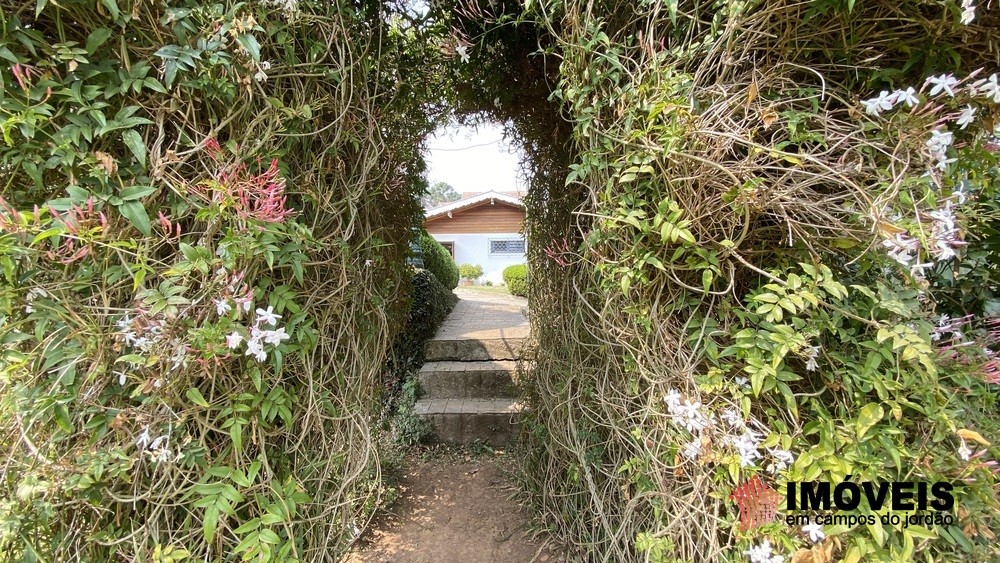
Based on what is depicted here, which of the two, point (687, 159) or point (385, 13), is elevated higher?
point (385, 13)

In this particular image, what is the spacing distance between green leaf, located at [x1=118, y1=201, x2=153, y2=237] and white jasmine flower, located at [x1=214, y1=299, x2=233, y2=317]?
8.8 inches

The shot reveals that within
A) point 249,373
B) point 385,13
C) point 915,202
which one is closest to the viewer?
point 915,202

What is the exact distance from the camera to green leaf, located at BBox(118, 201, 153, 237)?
890 mm

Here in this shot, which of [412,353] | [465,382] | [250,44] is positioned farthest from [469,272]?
[250,44]

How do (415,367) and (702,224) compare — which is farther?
(415,367)

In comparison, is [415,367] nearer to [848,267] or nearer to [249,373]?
[249,373]

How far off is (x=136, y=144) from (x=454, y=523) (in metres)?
2.26

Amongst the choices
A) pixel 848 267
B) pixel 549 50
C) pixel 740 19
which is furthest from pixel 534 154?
pixel 848 267

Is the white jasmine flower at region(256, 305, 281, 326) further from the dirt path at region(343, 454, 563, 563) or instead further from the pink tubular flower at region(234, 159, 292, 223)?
the dirt path at region(343, 454, 563, 563)

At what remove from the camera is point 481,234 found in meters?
15.4

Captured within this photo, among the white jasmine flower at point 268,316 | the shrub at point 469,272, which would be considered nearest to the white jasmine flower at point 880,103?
the white jasmine flower at point 268,316

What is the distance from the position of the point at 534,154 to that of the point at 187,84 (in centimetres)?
166

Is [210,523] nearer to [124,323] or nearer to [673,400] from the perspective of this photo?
[124,323]

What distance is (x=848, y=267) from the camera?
3.24 feet
